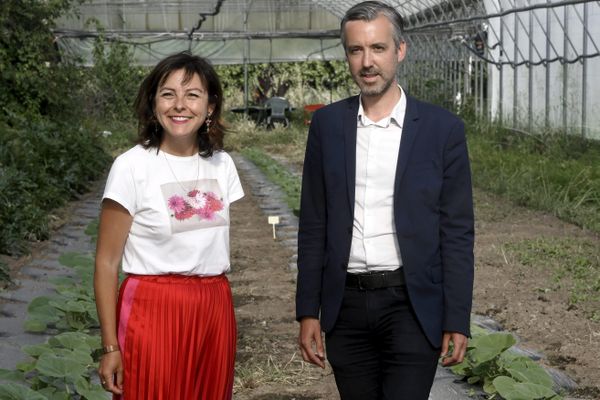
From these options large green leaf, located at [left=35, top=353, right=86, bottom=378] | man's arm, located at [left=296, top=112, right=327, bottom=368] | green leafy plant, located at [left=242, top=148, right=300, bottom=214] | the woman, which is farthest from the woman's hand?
green leafy plant, located at [left=242, top=148, right=300, bottom=214]

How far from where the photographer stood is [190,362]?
3152 mm

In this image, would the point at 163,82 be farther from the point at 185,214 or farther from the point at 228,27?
the point at 228,27

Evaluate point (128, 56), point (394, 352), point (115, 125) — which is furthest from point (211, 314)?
point (128, 56)

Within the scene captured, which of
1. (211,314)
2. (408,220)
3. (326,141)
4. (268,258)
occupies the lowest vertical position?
(268,258)

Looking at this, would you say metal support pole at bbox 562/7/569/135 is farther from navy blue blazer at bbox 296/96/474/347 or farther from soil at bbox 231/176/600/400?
navy blue blazer at bbox 296/96/474/347

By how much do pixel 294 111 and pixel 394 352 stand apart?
24.1m

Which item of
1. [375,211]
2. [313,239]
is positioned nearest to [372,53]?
[375,211]

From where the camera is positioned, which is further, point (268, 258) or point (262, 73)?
point (262, 73)

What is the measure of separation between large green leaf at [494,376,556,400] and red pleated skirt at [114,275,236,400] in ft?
4.48

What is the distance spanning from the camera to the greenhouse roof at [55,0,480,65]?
27.0 metres

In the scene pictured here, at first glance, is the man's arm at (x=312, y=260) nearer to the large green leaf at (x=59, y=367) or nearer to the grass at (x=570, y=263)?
the large green leaf at (x=59, y=367)

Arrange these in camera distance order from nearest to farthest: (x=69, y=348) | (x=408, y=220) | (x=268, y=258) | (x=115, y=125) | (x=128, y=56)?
(x=408, y=220) < (x=69, y=348) < (x=268, y=258) < (x=115, y=125) < (x=128, y=56)

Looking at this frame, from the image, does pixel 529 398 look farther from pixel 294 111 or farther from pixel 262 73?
pixel 262 73

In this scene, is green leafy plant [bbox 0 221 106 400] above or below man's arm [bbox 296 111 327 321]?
below
